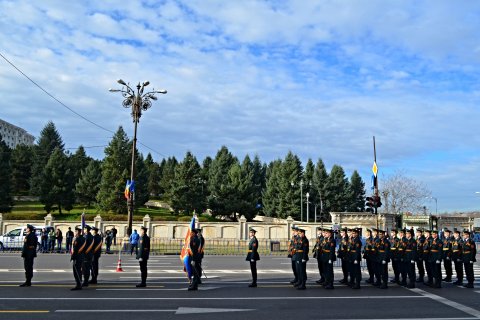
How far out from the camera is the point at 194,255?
46.4 ft

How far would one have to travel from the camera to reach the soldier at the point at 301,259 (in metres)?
14.1

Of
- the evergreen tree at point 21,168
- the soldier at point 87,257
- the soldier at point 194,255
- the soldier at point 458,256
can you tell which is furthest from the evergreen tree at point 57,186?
the soldier at point 458,256

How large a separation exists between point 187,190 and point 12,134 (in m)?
141

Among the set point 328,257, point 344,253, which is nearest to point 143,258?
point 328,257

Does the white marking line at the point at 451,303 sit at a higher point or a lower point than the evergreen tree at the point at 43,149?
lower

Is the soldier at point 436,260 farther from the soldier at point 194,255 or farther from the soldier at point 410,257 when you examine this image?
the soldier at point 194,255

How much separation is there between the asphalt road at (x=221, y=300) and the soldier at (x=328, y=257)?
13.9 inches

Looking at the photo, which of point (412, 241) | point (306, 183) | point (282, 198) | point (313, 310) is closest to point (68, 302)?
point (313, 310)

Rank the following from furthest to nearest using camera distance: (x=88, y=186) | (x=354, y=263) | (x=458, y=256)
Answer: (x=88, y=186), (x=458, y=256), (x=354, y=263)

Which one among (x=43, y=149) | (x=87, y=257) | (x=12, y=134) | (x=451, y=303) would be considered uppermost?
(x=12, y=134)

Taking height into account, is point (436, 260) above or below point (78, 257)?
below

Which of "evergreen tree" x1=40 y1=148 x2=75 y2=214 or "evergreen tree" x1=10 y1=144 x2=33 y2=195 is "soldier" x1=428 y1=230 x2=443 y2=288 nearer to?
"evergreen tree" x1=40 y1=148 x2=75 y2=214

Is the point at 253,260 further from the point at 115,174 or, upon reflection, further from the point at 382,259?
the point at 115,174

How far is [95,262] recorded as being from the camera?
15000mm
